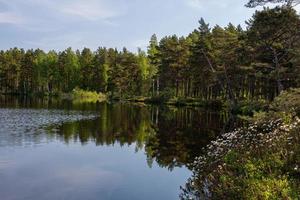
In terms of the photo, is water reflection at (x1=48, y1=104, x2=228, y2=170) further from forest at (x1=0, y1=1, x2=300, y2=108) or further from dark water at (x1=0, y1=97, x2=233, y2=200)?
forest at (x1=0, y1=1, x2=300, y2=108)

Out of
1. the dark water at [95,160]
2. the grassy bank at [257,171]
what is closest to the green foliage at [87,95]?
the dark water at [95,160]

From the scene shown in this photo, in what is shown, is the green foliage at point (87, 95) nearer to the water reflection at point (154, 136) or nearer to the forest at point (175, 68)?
the forest at point (175, 68)

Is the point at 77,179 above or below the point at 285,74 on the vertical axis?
below

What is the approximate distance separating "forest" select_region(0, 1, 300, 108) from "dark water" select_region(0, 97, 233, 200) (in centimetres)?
1269

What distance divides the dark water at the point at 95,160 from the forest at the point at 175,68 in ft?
41.6

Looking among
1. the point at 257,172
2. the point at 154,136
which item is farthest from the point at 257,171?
the point at 154,136

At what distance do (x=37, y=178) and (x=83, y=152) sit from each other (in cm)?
685

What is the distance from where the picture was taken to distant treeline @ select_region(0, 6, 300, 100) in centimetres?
4631

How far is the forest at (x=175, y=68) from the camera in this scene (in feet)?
154

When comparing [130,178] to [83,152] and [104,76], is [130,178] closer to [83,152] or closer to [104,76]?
[83,152]

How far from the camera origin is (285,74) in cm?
4116

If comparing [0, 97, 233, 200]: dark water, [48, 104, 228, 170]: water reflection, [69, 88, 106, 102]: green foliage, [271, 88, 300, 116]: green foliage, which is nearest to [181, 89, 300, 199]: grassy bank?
[271, 88, 300, 116]: green foliage

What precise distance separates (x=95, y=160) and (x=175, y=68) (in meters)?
67.9

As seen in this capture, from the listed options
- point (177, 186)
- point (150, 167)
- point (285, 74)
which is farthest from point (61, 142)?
point (285, 74)
